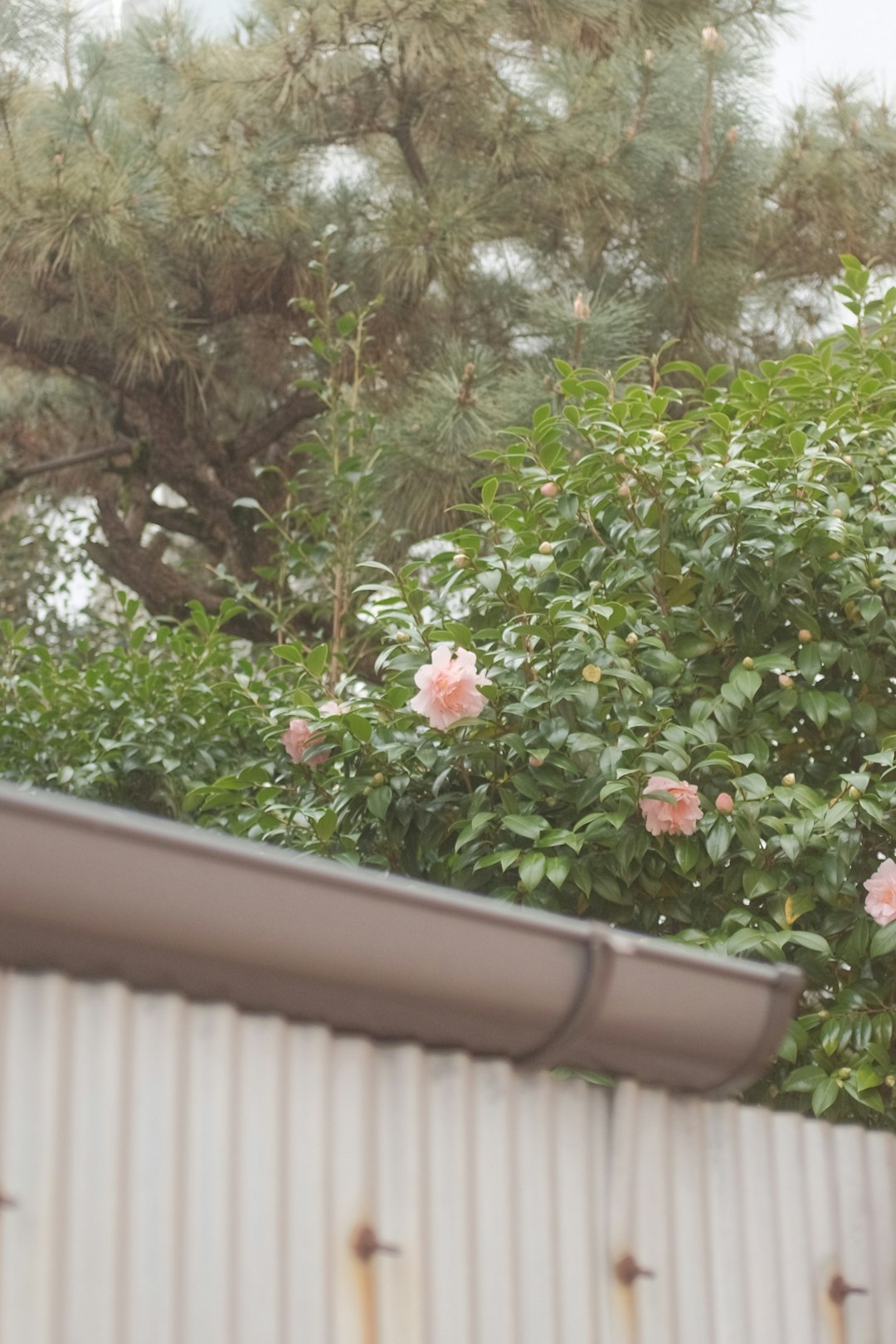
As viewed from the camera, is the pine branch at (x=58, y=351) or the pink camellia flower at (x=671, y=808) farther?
the pine branch at (x=58, y=351)

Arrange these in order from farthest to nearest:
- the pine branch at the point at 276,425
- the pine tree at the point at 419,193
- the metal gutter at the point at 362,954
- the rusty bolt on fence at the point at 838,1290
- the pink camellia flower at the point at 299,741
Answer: the pine branch at the point at 276,425, the pine tree at the point at 419,193, the pink camellia flower at the point at 299,741, the rusty bolt on fence at the point at 838,1290, the metal gutter at the point at 362,954

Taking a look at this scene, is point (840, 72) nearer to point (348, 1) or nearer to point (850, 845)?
point (348, 1)

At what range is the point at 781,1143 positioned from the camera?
4.56 ft

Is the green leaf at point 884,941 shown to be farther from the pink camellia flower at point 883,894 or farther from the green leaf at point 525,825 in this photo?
the green leaf at point 525,825

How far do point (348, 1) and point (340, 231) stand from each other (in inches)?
27.9

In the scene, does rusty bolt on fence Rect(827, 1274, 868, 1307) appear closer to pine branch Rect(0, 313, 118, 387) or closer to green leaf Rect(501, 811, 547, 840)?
green leaf Rect(501, 811, 547, 840)

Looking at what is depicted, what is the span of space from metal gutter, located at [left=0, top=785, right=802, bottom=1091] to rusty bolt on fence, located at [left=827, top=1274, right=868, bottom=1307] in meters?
0.24

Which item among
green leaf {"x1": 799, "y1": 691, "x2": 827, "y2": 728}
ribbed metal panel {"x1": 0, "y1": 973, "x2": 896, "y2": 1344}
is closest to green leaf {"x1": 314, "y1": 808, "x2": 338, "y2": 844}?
green leaf {"x1": 799, "y1": 691, "x2": 827, "y2": 728}

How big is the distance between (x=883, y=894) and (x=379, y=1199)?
3.90 feet

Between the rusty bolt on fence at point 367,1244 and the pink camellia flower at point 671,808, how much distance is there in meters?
1.13

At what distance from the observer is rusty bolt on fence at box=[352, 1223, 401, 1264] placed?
1.08 m

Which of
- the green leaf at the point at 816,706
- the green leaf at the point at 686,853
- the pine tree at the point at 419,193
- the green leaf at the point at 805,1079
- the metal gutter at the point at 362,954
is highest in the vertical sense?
the pine tree at the point at 419,193

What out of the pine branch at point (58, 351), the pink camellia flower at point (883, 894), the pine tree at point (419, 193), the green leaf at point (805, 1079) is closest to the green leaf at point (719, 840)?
the pink camellia flower at point (883, 894)

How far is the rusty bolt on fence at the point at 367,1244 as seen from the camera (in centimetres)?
108
